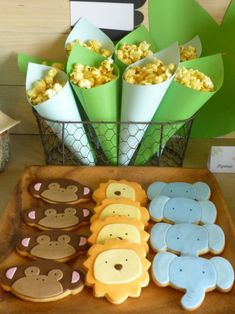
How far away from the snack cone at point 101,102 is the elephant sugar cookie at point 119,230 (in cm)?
17

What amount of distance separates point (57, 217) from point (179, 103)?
26cm

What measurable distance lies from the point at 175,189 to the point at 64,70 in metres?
0.28

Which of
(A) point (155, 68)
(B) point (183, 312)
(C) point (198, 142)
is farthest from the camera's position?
(C) point (198, 142)

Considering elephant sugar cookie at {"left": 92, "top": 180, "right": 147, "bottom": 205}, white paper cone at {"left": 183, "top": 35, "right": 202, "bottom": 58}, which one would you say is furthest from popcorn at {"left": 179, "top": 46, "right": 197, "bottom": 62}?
elephant sugar cookie at {"left": 92, "top": 180, "right": 147, "bottom": 205}

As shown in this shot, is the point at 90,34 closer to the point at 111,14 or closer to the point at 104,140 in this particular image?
the point at 111,14

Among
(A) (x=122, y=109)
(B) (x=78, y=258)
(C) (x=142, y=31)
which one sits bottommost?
(B) (x=78, y=258)

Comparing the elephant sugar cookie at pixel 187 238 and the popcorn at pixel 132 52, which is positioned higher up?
the popcorn at pixel 132 52

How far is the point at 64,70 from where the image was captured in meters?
0.78

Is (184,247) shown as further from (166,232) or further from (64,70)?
(64,70)

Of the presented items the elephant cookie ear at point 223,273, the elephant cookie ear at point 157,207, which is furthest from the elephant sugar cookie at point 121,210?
the elephant cookie ear at point 223,273

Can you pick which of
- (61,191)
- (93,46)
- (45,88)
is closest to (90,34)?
(93,46)

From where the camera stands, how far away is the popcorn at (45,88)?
0.67 metres

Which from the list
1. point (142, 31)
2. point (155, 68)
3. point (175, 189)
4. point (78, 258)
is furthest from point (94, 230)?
point (142, 31)

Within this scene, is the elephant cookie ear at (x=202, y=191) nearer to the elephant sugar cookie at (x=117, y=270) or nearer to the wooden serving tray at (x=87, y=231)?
the wooden serving tray at (x=87, y=231)
